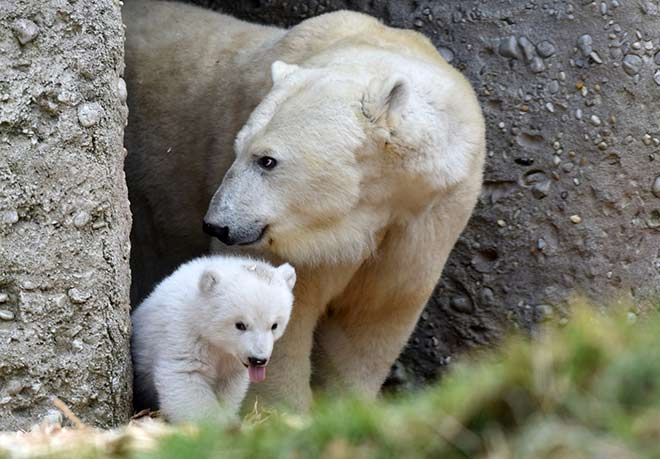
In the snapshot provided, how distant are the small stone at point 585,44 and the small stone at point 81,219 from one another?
2779mm

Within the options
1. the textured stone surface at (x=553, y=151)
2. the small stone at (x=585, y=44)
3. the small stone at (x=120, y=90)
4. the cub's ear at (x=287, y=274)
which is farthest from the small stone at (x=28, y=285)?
the small stone at (x=585, y=44)

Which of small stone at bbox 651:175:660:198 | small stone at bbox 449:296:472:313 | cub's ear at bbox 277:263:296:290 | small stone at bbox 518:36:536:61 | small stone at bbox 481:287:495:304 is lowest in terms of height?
small stone at bbox 449:296:472:313

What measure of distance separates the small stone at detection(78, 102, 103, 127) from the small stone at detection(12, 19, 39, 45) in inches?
10.4

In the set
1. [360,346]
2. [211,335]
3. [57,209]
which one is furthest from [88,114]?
[360,346]

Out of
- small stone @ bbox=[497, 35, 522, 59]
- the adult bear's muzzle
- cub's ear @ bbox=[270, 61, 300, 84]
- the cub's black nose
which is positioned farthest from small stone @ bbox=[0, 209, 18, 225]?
small stone @ bbox=[497, 35, 522, 59]

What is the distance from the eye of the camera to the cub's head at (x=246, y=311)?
354 cm

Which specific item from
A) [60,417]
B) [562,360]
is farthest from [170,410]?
[562,360]

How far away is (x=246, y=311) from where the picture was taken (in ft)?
11.7

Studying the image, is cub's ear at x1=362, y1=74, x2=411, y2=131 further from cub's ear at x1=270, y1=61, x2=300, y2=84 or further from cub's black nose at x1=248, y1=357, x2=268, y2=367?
cub's black nose at x1=248, y1=357, x2=268, y2=367

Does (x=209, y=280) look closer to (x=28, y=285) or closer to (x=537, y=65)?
(x=28, y=285)

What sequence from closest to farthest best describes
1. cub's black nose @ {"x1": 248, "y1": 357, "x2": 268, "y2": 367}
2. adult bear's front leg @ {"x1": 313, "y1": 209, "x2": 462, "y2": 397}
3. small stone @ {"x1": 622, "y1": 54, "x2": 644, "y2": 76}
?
cub's black nose @ {"x1": 248, "y1": 357, "x2": 268, "y2": 367}
adult bear's front leg @ {"x1": 313, "y1": 209, "x2": 462, "y2": 397}
small stone @ {"x1": 622, "y1": 54, "x2": 644, "y2": 76}

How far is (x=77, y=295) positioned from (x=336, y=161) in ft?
3.17

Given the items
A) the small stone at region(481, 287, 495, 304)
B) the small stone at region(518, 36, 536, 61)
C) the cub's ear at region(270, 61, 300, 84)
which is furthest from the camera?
the small stone at region(481, 287, 495, 304)

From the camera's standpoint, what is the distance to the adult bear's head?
3.90 metres
